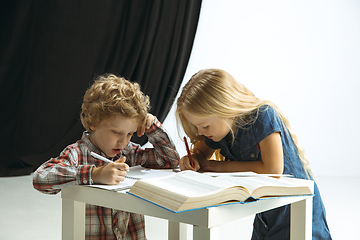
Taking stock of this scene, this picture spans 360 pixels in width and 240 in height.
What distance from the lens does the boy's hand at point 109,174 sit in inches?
29.0

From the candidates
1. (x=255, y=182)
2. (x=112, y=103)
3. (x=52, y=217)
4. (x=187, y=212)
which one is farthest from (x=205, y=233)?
(x=52, y=217)

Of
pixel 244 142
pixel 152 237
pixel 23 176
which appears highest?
pixel 244 142

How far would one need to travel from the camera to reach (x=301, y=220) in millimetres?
757

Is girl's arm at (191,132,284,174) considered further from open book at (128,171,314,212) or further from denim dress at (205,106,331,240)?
open book at (128,171,314,212)

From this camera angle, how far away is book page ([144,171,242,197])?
1.88 ft

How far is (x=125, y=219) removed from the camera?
99cm

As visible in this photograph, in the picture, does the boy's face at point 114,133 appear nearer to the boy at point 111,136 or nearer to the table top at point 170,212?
the boy at point 111,136

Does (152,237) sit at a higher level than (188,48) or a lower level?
lower

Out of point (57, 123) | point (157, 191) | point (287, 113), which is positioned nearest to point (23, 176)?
point (57, 123)

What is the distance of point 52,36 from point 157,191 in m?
3.22

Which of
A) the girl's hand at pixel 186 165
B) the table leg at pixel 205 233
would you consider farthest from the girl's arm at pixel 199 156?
the table leg at pixel 205 233

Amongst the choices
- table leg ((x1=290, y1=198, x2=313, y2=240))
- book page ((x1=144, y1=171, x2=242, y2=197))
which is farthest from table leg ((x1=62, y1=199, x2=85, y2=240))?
table leg ((x1=290, y1=198, x2=313, y2=240))

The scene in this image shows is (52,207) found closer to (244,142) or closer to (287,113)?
(244,142)

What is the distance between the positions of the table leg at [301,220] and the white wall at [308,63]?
2.49 meters
